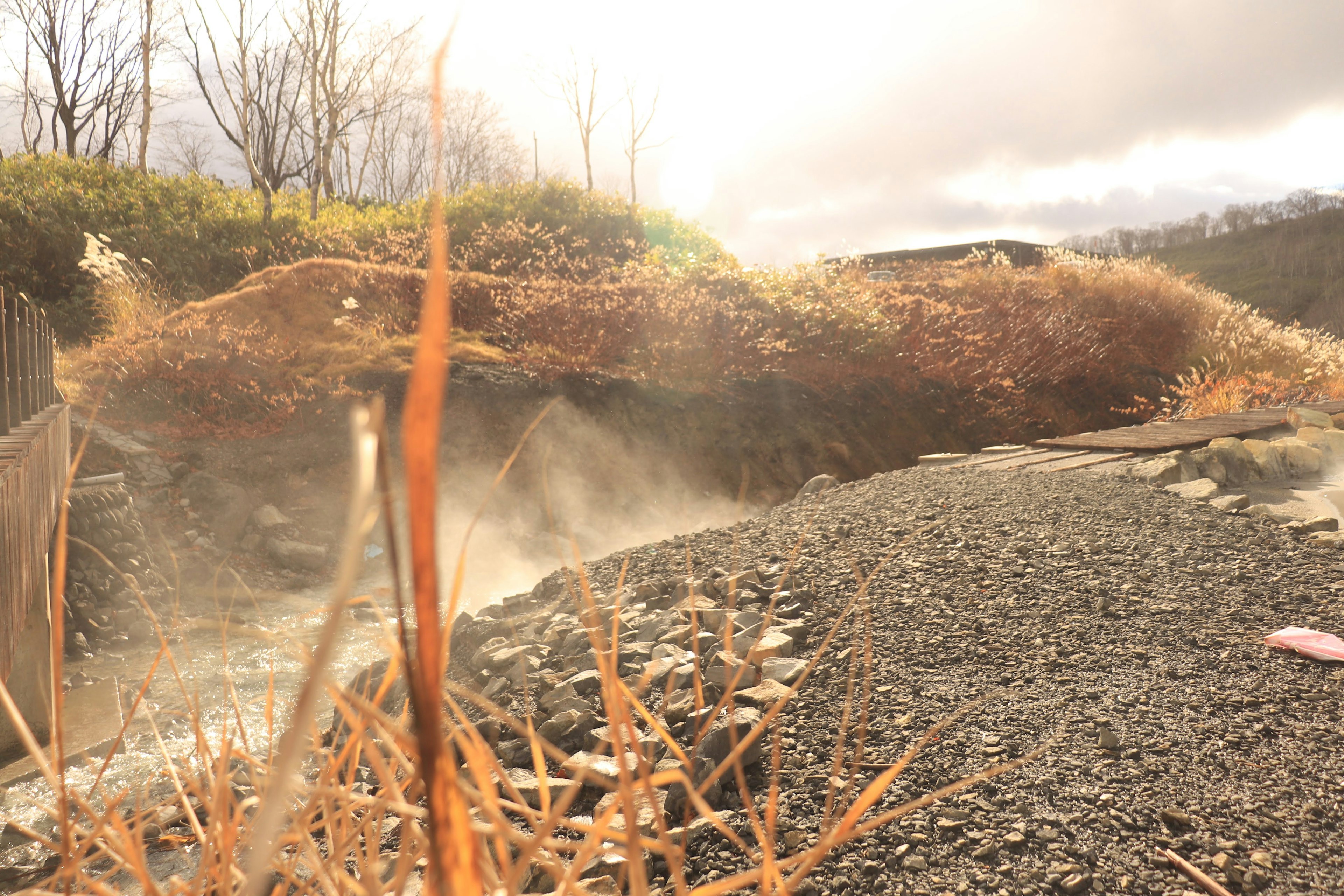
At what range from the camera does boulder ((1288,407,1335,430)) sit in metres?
5.39

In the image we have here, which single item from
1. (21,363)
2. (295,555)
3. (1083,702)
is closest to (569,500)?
(295,555)

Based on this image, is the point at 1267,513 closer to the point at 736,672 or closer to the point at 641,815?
the point at 736,672

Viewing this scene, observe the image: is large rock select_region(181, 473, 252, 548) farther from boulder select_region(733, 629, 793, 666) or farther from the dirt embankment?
boulder select_region(733, 629, 793, 666)

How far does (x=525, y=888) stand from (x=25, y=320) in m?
3.71

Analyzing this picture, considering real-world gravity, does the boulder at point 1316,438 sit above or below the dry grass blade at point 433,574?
below

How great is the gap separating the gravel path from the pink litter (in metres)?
0.04

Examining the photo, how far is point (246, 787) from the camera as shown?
270cm

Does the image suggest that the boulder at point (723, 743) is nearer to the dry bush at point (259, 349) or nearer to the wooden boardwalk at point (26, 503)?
the wooden boardwalk at point (26, 503)

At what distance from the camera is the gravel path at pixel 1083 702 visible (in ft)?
4.98

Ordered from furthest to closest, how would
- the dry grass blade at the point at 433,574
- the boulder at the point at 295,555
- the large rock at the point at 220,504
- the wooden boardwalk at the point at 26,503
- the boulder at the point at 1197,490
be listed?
1. the large rock at the point at 220,504
2. the boulder at the point at 295,555
3. the boulder at the point at 1197,490
4. the wooden boardwalk at the point at 26,503
5. the dry grass blade at the point at 433,574

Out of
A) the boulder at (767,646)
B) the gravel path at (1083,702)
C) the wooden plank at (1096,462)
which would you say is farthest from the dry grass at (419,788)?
the wooden plank at (1096,462)

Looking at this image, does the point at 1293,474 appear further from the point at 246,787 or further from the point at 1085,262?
the point at 1085,262

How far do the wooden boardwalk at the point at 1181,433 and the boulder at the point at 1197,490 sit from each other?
3.13 feet

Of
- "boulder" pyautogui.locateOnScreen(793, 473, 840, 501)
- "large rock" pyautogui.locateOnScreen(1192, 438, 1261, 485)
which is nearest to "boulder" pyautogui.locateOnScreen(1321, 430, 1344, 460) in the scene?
"large rock" pyautogui.locateOnScreen(1192, 438, 1261, 485)
